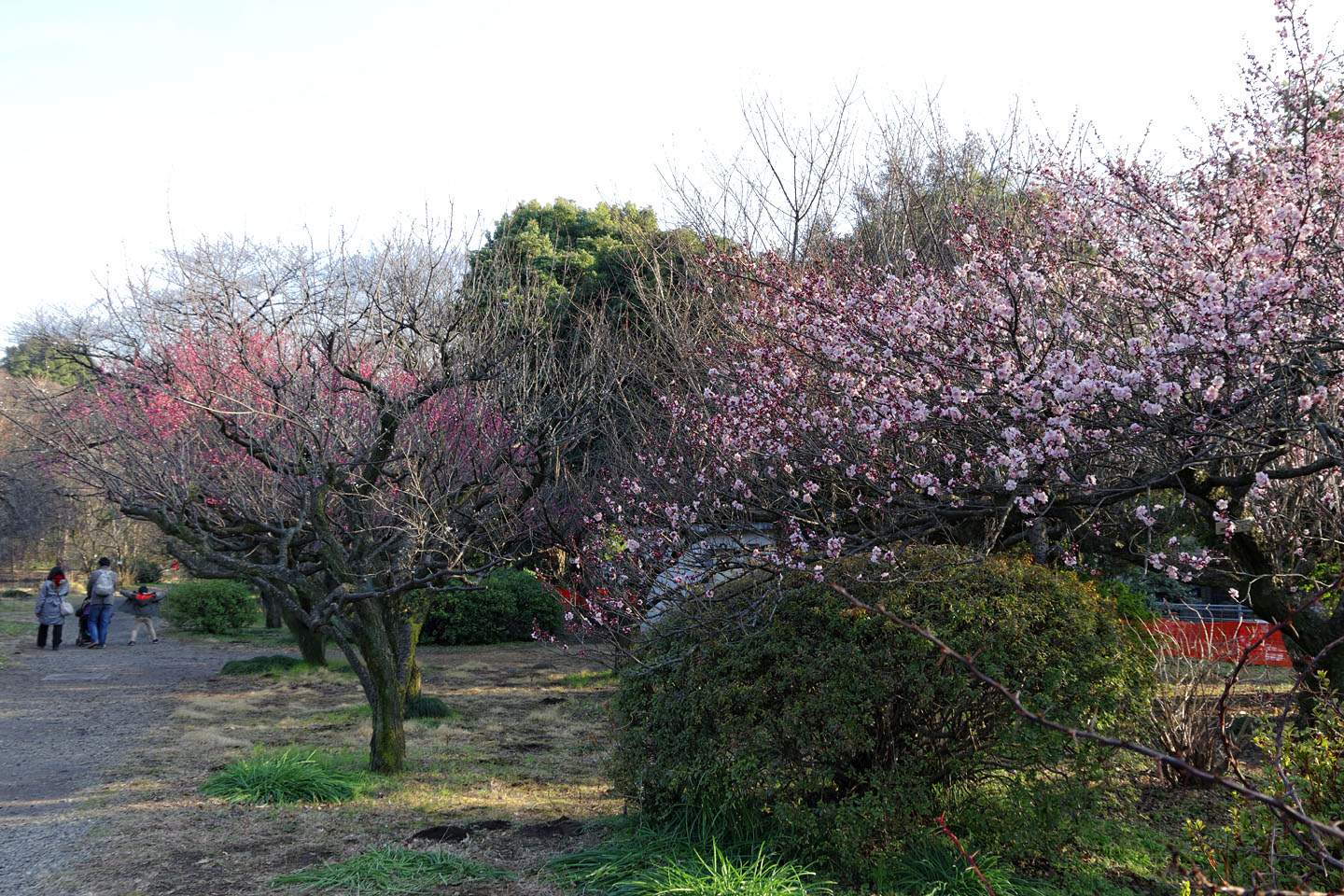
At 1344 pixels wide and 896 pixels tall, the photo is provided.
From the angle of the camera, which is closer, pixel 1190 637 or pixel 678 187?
pixel 1190 637

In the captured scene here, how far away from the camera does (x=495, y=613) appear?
1600 cm

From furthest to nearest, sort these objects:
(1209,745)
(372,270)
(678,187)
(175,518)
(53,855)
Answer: (678,187) → (372,270) → (175,518) → (1209,745) → (53,855)

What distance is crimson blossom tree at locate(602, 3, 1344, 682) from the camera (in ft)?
13.9

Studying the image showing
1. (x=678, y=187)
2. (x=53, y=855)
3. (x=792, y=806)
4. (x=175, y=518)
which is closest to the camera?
(x=792, y=806)

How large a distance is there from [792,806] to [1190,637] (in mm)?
7936

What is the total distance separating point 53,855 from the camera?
17.8ft

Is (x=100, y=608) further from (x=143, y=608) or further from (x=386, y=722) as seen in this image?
(x=386, y=722)

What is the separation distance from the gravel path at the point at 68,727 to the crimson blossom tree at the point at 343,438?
6.10ft

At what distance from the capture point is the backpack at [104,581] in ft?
49.3

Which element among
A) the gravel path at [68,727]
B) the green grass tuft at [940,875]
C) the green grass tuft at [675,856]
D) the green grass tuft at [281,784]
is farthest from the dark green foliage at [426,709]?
the green grass tuft at [940,875]

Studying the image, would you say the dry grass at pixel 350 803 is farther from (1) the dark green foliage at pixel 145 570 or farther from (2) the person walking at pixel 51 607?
(1) the dark green foliage at pixel 145 570

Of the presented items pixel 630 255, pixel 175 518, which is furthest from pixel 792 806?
pixel 630 255

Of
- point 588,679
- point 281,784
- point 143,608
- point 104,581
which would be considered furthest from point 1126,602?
point 143,608

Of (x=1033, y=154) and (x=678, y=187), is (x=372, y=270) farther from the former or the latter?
(x=1033, y=154)
